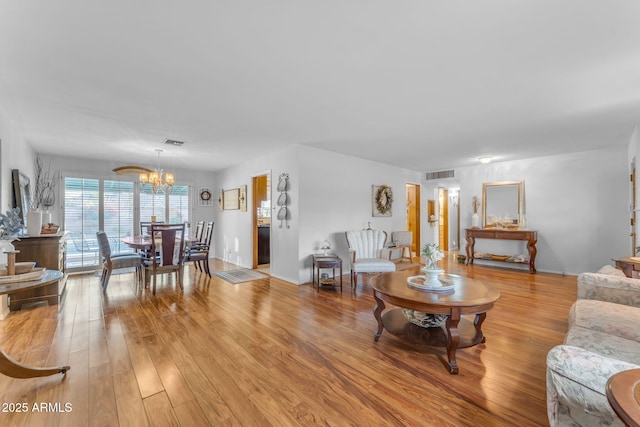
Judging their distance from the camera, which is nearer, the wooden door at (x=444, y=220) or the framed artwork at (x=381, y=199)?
the framed artwork at (x=381, y=199)

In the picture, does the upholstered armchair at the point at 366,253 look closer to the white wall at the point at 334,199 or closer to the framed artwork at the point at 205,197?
the white wall at the point at 334,199

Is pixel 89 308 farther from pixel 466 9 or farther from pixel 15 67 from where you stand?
pixel 466 9

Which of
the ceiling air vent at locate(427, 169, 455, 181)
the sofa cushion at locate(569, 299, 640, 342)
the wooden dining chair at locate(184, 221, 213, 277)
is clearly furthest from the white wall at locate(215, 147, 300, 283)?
the ceiling air vent at locate(427, 169, 455, 181)

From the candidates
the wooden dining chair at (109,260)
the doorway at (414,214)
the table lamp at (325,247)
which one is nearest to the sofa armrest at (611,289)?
the table lamp at (325,247)

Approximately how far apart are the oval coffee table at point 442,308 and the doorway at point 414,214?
4843mm

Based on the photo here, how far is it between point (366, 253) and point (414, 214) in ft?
10.7

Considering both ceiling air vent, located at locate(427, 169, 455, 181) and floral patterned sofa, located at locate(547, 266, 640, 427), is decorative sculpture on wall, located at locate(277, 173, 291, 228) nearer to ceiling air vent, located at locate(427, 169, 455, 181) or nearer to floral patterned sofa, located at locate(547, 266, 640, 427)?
floral patterned sofa, located at locate(547, 266, 640, 427)

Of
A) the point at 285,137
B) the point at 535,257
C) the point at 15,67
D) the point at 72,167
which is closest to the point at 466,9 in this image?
the point at 285,137

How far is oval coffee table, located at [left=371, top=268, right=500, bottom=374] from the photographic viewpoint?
2129 millimetres

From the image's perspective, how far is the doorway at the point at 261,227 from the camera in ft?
19.3

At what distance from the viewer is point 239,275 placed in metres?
5.20

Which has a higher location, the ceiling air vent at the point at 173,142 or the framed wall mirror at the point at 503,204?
the ceiling air vent at the point at 173,142

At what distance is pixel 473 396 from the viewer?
1789 millimetres

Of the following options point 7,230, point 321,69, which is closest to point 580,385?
point 321,69
